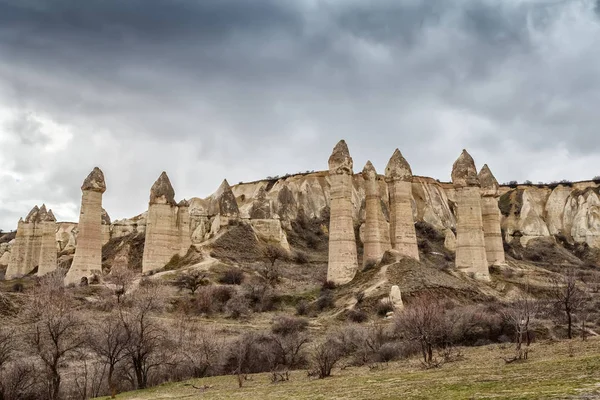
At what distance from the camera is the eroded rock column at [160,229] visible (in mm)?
48594

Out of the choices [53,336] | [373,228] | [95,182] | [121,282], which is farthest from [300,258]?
[53,336]

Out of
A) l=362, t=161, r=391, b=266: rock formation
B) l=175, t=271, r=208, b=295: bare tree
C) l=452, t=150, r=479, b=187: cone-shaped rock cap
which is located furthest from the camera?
l=452, t=150, r=479, b=187: cone-shaped rock cap

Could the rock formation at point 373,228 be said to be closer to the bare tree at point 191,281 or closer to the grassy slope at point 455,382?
the bare tree at point 191,281

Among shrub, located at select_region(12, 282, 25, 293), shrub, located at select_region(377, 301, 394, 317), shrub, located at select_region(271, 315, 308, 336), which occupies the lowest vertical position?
shrub, located at select_region(271, 315, 308, 336)

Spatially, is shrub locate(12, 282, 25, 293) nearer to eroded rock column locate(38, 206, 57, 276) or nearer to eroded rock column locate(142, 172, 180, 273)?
eroded rock column locate(38, 206, 57, 276)

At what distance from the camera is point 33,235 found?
60.0 meters

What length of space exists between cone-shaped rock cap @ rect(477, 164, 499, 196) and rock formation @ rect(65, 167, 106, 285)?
31268 mm

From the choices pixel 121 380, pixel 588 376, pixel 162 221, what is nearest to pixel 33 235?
pixel 162 221

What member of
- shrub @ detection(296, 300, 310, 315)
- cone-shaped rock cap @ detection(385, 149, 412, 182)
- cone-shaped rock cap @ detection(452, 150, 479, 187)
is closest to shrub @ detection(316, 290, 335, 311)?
shrub @ detection(296, 300, 310, 315)

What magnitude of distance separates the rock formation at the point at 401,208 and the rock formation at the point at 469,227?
3597 millimetres

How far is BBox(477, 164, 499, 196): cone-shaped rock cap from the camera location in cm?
5147

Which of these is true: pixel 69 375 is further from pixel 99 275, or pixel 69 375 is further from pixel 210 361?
pixel 99 275

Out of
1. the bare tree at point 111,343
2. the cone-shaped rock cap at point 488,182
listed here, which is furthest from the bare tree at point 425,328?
the cone-shaped rock cap at point 488,182

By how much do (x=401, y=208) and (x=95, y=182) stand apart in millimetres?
22739
